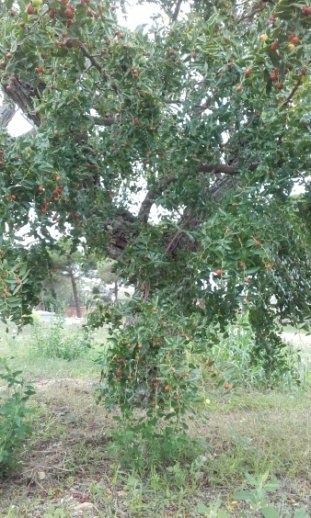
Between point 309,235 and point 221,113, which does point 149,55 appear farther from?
point 309,235

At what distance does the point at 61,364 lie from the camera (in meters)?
5.90

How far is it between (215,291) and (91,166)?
2.88 ft

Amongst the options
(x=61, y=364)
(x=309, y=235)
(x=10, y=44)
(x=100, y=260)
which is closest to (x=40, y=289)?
(x=100, y=260)

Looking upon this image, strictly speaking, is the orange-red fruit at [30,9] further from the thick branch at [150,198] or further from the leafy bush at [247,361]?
the leafy bush at [247,361]

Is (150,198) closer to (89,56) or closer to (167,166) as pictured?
(167,166)

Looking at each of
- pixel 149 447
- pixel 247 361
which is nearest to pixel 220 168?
pixel 149 447

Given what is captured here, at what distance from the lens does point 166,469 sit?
269cm

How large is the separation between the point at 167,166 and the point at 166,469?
147cm

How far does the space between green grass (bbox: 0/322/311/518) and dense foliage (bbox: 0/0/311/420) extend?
440 millimetres

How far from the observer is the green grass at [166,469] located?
2.39 m

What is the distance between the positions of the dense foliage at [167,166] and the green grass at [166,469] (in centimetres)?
44

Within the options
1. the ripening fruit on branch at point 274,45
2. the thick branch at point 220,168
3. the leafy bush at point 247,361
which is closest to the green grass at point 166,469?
the leafy bush at point 247,361

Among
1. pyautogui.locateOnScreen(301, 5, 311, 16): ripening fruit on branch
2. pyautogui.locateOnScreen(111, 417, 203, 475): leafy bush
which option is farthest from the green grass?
pyautogui.locateOnScreen(301, 5, 311, 16): ripening fruit on branch

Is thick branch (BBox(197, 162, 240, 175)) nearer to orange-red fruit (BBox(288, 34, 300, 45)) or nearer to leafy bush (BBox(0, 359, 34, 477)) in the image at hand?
orange-red fruit (BBox(288, 34, 300, 45))
